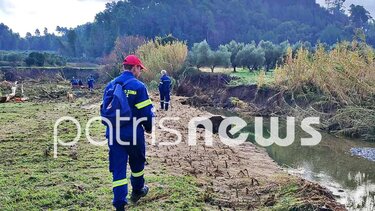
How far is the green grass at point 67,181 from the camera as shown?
22.9ft

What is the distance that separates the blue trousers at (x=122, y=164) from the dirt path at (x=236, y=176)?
1.63 meters

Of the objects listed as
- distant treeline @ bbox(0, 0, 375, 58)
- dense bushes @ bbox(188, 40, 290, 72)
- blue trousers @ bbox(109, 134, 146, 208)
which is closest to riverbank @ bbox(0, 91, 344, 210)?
blue trousers @ bbox(109, 134, 146, 208)

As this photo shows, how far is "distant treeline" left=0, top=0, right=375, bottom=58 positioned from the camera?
346 feet

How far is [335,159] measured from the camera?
1508cm

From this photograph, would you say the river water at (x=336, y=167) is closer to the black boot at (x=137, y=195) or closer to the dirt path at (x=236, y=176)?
the dirt path at (x=236, y=176)

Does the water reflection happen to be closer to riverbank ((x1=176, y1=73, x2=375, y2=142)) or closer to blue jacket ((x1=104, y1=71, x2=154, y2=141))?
riverbank ((x1=176, y1=73, x2=375, y2=142))

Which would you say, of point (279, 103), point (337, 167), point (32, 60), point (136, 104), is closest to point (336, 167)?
point (337, 167)

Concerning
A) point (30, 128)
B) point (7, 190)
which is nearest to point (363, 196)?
point (7, 190)

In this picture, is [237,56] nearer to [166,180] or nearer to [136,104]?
[166,180]

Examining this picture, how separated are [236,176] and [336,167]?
5581 millimetres

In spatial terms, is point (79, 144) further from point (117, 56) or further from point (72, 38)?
point (72, 38)

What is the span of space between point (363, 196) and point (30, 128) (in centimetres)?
1094

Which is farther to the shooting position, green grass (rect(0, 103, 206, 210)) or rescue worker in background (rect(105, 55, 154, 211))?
green grass (rect(0, 103, 206, 210))

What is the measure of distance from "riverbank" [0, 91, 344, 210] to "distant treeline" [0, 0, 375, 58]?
87.3m
